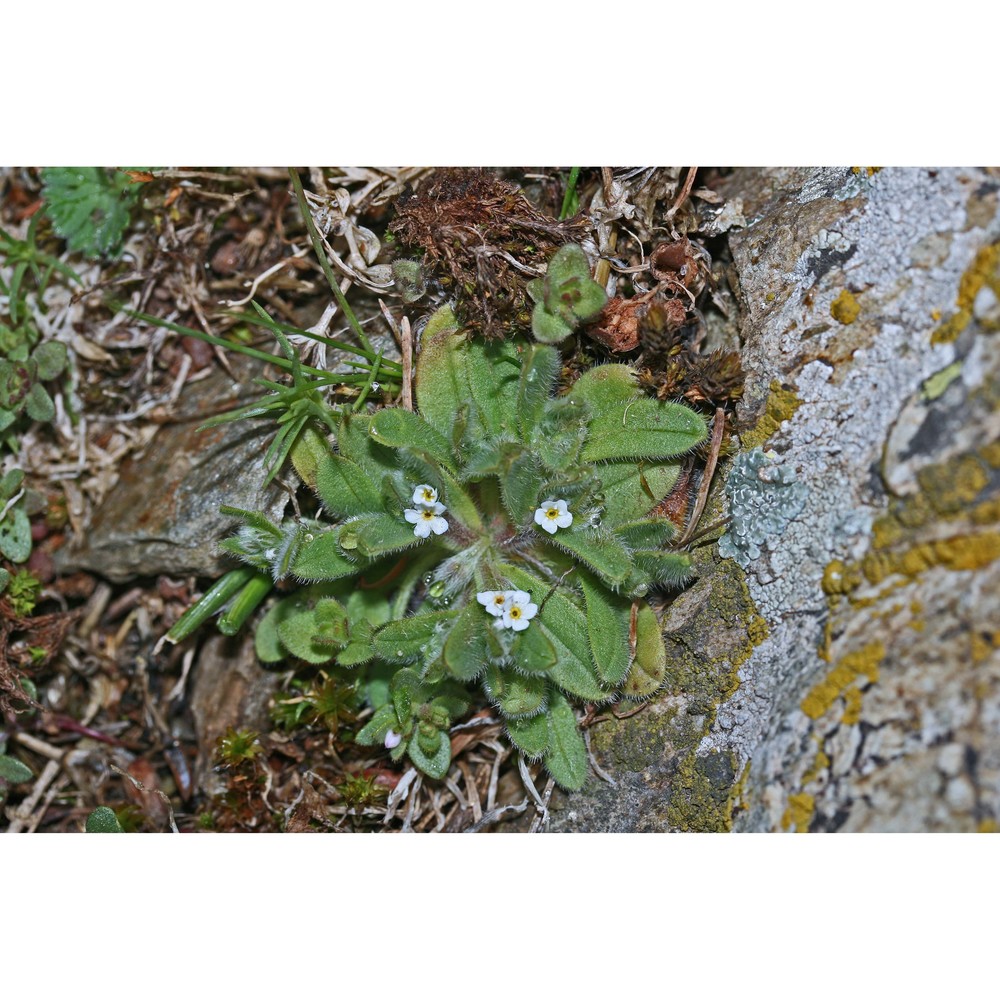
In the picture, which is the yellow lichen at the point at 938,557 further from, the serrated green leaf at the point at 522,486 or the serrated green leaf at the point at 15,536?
the serrated green leaf at the point at 15,536

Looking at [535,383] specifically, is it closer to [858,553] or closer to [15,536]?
[858,553]

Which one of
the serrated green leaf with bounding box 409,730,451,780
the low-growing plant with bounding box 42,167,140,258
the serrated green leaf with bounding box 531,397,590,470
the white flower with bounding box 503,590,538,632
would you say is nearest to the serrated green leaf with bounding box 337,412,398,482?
the serrated green leaf with bounding box 531,397,590,470

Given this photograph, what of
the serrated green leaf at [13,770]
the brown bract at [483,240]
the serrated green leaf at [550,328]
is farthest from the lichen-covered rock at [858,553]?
the serrated green leaf at [13,770]

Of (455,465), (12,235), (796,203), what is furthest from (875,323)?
(12,235)

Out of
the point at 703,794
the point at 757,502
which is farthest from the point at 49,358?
the point at 703,794

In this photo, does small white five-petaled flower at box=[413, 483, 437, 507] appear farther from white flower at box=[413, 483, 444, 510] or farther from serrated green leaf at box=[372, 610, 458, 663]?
serrated green leaf at box=[372, 610, 458, 663]
